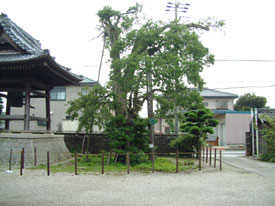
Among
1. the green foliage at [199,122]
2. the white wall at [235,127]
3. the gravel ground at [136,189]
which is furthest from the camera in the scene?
the white wall at [235,127]

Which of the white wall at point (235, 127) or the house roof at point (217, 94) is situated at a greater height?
the house roof at point (217, 94)

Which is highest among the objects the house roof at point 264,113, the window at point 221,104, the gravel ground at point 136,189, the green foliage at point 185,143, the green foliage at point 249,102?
the green foliage at point 249,102

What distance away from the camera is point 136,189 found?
8.69m

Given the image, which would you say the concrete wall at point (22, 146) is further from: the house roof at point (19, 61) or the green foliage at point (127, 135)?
the house roof at point (19, 61)

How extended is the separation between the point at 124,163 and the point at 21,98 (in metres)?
7.48

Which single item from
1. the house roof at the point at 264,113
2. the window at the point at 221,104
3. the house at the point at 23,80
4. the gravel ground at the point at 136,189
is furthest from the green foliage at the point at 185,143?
the window at the point at 221,104

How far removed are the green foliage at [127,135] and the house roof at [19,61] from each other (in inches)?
165

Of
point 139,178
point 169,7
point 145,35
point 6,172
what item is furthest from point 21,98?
point 169,7

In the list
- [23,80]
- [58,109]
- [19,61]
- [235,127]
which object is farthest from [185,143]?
[58,109]

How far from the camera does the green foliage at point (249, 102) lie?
145ft

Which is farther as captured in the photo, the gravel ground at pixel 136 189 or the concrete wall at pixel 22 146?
the concrete wall at pixel 22 146

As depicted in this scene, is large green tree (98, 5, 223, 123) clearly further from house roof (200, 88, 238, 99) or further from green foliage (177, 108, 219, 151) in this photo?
house roof (200, 88, 238, 99)

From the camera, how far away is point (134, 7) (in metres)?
14.6

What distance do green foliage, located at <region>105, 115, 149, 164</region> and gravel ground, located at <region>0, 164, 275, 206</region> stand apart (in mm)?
2531
